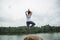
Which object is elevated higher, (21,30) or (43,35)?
Answer: (21,30)

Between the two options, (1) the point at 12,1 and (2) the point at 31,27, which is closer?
(2) the point at 31,27

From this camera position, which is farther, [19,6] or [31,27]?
[19,6]

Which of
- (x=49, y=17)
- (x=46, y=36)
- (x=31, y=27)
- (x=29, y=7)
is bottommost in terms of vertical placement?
(x=46, y=36)

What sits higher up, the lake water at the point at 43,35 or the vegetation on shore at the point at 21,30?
the vegetation on shore at the point at 21,30

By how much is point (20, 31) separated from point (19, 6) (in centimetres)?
49

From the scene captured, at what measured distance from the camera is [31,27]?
2619 mm

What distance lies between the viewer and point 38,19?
2.82 meters

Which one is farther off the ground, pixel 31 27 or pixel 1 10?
pixel 1 10

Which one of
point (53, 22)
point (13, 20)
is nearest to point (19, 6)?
point (13, 20)

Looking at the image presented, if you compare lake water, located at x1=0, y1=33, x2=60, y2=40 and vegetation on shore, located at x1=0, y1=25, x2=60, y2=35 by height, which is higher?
vegetation on shore, located at x1=0, y1=25, x2=60, y2=35

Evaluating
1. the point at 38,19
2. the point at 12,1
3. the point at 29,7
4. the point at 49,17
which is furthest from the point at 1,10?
the point at 49,17

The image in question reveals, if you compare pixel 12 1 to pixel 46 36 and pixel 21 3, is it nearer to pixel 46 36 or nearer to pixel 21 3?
pixel 21 3

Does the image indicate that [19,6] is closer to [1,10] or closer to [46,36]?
[1,10]

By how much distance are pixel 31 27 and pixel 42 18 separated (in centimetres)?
36
